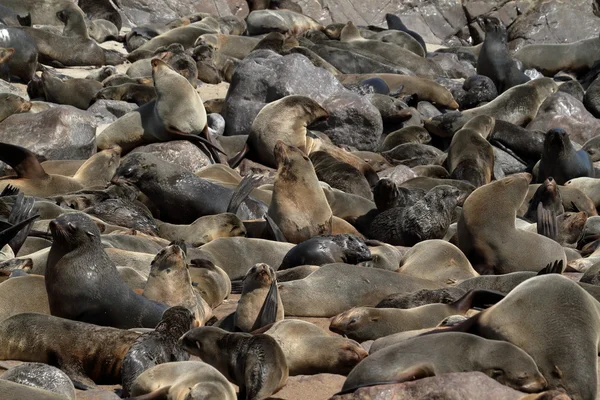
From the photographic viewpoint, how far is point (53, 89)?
42.9ft

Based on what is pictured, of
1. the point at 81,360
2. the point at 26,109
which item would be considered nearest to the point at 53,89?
the point at 26,109

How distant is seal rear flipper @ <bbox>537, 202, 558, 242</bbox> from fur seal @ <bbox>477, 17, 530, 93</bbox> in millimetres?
8540

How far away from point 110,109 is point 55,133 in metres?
1.90

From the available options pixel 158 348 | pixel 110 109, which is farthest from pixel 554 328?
pixel 110 109

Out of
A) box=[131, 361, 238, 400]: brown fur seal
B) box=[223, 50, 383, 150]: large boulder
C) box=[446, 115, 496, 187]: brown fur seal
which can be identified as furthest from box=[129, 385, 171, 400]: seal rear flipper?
box=[223, 50, 383, 150]: large boulder

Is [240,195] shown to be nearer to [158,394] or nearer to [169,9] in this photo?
[158,394]

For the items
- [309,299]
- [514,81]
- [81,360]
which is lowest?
[514,81]

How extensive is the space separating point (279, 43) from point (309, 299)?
1098cm

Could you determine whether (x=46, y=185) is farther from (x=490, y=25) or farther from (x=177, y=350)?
(x=490, y=25)

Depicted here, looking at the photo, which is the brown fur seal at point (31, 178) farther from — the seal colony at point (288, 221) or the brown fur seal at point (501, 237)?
the brown fur seal at point (501, 237)

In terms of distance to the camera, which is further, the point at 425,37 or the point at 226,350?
the point at 425,37

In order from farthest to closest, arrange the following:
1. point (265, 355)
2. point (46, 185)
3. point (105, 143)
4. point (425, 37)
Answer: point (425, 37) → point (105, 143) → point (46, 185) → point (265, 355)

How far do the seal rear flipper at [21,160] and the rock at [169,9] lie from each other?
12.1 metres

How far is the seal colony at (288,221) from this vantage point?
14.6ft
